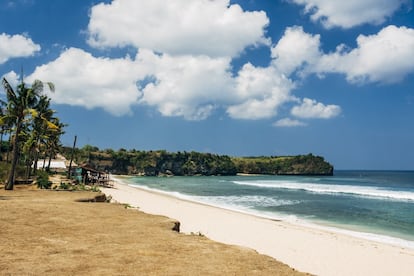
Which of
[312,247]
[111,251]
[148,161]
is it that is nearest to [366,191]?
[312,247]

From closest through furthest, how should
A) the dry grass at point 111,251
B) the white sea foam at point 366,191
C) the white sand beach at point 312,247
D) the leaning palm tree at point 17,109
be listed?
1. the dry grass at point 111,251
2. the white sand beach at point 312,247
3. the leaning palm tree at point 17,109
4. the white sea foam at point 366,191

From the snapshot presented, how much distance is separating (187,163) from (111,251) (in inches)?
5386

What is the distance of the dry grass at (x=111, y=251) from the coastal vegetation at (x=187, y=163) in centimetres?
9227

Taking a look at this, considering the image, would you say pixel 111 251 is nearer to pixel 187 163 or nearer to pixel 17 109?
pixel 17 109

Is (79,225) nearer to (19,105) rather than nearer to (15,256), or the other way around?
(15,256)

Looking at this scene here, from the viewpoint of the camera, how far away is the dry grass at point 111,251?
7.12 m

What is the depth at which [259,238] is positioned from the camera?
53.4ft

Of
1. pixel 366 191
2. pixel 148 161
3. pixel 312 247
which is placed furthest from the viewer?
pixel 148 161

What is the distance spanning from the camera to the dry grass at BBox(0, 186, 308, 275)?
23.4ft

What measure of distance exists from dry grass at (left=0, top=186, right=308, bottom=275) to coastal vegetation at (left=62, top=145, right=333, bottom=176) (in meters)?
92.3

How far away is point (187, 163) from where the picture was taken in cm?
14488

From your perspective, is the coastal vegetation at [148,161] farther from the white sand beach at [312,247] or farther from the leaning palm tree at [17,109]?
the white sand beach at [312,247]

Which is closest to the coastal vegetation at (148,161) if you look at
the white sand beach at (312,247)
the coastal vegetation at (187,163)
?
the coastal vegetation at (187,163)

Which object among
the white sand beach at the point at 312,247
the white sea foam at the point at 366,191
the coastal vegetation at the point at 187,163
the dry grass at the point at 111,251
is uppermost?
the coastal vegetation at the point at 187,163
